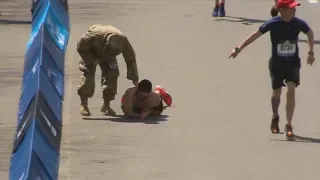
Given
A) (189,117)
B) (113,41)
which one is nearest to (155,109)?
(189,117)

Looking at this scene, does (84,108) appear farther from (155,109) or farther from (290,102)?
(290,102)

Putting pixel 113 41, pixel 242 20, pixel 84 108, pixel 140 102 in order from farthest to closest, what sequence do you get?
pixel 242 20, pixel 84 108, pixel 140 102, pixel 113 41

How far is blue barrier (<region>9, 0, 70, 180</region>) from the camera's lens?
966 centimetres

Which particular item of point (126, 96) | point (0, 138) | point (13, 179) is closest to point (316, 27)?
point (126, 96)

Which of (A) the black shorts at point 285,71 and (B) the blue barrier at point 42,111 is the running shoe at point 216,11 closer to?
(B) the blue barrier at point 42,111

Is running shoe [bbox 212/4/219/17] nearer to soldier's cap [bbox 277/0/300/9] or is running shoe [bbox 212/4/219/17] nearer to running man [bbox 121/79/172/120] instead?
running man [bbox 121/79/172/120]

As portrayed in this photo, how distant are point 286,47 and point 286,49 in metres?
0.02

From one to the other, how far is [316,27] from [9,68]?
22.6 feet

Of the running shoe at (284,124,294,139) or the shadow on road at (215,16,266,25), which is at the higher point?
the running shoe at (284,124,294,139)

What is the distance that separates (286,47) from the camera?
13.0 metres

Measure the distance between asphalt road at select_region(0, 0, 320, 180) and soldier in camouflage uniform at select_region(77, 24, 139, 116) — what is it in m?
0.30

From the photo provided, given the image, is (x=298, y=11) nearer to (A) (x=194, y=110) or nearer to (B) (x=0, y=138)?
(A) (x=194, y=110)

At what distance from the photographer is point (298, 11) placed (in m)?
24.1

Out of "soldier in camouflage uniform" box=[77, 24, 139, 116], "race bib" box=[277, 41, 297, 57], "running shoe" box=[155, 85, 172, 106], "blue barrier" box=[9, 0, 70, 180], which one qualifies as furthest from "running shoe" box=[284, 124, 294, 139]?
"blue barrier" box=[9, 0, 70, 180]
